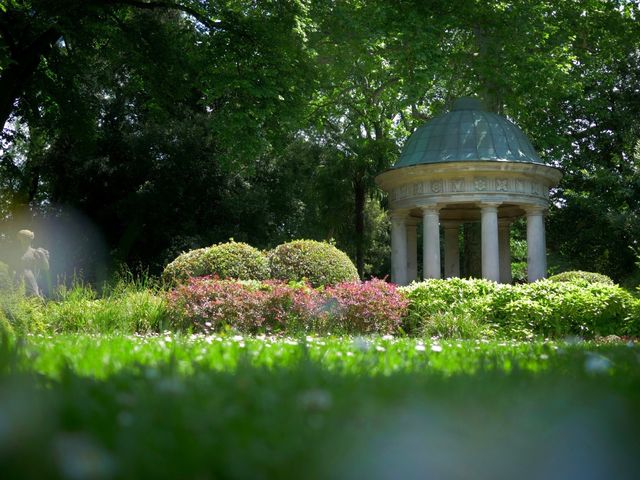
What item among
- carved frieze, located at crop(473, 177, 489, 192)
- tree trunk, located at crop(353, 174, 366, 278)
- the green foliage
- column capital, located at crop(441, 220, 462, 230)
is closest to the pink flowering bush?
the green foliage

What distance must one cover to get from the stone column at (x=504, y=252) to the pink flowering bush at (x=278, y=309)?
13134mm

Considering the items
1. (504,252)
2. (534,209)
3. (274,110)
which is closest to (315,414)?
(274,110)

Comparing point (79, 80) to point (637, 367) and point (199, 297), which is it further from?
point (637, 367)

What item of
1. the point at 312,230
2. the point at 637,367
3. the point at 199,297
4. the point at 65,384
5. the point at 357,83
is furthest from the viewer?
the point at 312,230

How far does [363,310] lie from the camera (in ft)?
38.7

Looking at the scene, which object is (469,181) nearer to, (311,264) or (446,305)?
(311,264)

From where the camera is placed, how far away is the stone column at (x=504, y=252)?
2417 cm

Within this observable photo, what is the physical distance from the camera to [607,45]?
2367 cm

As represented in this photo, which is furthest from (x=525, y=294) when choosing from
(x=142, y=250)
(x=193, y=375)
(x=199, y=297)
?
(x=142, y=250)

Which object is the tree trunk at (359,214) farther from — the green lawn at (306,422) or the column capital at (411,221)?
the green lawn at (306,422)

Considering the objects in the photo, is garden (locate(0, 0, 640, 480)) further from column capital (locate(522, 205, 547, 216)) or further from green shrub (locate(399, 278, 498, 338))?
column capital (locate(522, 205, 547, 216))

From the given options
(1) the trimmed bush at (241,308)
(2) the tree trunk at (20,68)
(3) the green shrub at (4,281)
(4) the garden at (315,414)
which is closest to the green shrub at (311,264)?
(1) the trimmed bush at (241,308)

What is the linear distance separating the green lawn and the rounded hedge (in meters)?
11.0

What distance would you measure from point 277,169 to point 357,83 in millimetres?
4799
